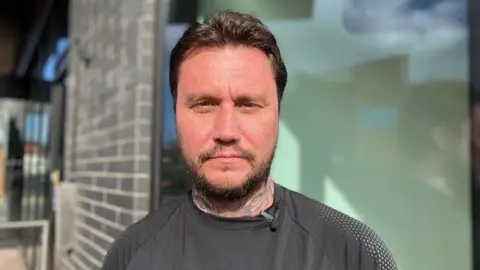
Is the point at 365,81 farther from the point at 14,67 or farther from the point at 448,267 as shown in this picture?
the point at 14,67

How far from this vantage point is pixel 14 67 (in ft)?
34.0

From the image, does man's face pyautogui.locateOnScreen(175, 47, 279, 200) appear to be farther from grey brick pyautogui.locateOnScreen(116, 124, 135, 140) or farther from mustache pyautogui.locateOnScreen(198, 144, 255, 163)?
grey brick pyautogui.locateOnScreen(116, 124, 135, 140)

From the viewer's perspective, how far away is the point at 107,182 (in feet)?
10.8

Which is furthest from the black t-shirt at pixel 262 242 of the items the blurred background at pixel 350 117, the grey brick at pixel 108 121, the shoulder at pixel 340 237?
the grey brick at pixel 108 121

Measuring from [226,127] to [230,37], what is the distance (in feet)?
0.73

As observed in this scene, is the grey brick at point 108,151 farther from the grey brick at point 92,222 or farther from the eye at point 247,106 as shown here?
the eye at point 247,106

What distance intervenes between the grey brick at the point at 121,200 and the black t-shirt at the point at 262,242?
147cm

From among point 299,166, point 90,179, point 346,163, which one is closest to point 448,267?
point 346,163

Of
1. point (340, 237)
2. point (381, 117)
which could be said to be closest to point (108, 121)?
point (381, 117)

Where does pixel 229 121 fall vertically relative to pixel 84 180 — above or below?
above

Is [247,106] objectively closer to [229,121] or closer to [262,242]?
[229,121]

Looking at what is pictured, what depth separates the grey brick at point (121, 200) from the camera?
2797 millimetres

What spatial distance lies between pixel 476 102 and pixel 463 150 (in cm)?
27

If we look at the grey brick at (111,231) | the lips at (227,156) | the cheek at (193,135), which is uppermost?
the cheek at (193,135)
